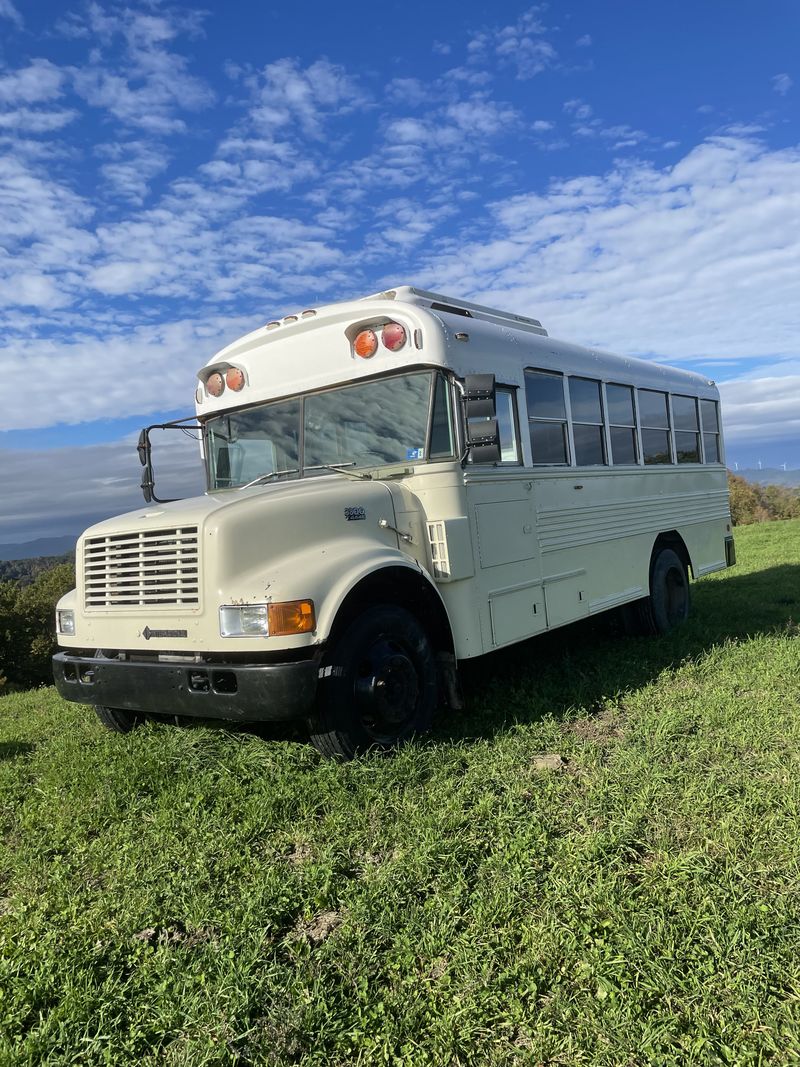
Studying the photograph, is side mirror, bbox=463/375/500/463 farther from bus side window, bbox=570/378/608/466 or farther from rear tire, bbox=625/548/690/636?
rear tire, bbox=625/548/690/636

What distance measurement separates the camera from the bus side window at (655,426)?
746cm

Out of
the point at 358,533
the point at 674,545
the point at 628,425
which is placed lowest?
the point at 674,545

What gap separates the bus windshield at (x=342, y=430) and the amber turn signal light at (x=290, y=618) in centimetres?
142

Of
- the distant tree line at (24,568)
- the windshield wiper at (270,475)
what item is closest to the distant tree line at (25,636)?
the distant tree line at (24,568)

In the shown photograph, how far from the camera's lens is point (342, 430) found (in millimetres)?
4934

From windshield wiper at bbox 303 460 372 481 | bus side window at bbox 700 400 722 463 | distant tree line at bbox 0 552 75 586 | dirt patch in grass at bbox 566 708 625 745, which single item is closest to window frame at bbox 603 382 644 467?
bus side window at bbox 700 400 722 463

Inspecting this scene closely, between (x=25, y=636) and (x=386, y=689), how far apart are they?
711 inches

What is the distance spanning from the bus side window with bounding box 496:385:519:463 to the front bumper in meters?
2.36

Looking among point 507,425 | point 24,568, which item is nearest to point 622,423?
point 507,425

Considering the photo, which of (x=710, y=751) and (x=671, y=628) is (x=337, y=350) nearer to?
(x=710, y=751)

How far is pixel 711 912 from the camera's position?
265 centimetres

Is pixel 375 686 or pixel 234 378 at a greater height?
pixel 234 378

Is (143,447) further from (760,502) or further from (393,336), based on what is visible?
(760,502)

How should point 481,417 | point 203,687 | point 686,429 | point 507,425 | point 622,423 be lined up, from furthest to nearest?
point 686,429
point 622,423
point 507,425
point 481,417
point 203,687
